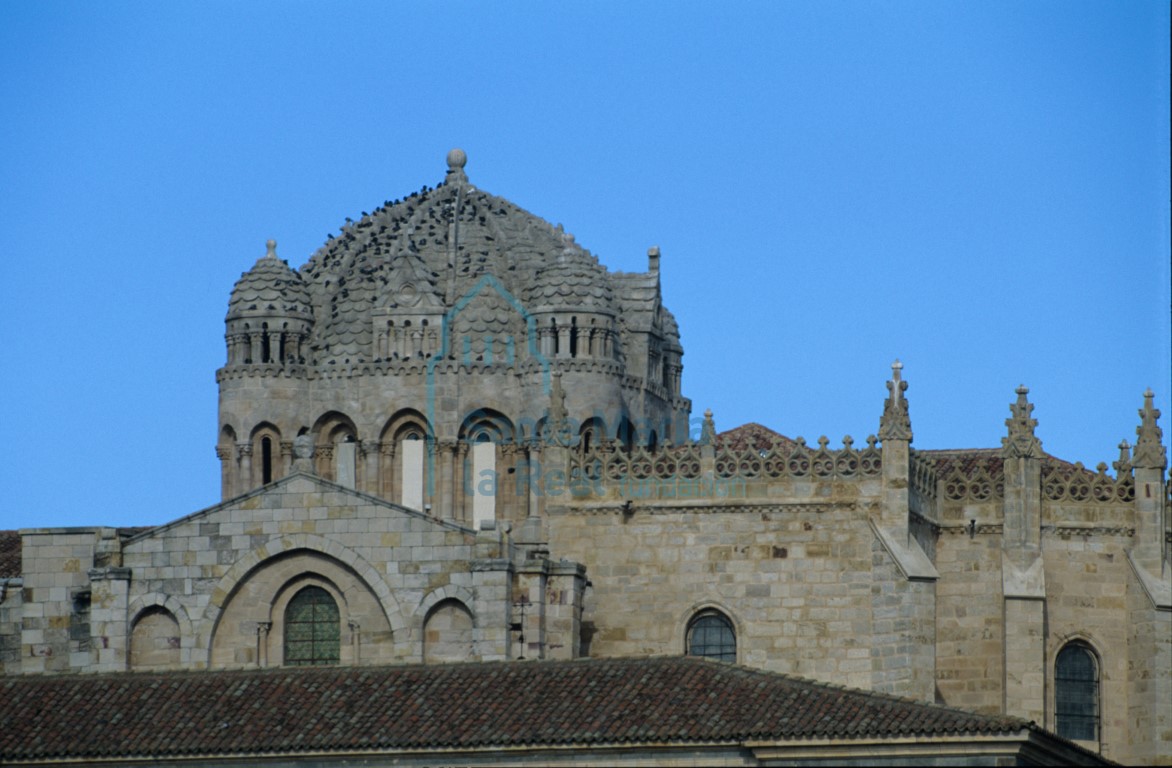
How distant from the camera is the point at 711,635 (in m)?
68.9

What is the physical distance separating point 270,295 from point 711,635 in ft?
43.5

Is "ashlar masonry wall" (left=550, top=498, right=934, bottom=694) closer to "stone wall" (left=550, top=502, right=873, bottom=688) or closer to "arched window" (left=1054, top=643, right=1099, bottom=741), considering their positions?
"stone wall" (left=550, top=502, right=873, bottom=688)

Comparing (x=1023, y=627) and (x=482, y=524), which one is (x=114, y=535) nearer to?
(x=482, y=524)

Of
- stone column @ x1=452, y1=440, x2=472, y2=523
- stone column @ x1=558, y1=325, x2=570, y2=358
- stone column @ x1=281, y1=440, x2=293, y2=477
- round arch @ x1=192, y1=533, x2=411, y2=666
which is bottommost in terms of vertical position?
round arch @ x1=192, y1=533, x2=411, y2=666

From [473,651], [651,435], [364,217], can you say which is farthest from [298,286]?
[473,651]

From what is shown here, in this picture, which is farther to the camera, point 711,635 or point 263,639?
point 711,635

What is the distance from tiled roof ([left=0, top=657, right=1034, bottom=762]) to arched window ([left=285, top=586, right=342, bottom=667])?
3609 millimetres

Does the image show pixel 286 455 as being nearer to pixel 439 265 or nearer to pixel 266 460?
pixel 266 460

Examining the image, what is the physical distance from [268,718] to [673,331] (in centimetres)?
1941

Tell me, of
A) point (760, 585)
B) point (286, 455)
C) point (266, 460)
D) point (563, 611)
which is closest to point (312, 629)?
point (563, 611)

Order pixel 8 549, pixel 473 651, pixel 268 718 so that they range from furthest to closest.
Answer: pixel 8 549
pixel 473 651
pixel 268 718

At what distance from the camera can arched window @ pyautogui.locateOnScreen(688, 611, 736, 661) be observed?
68.8m

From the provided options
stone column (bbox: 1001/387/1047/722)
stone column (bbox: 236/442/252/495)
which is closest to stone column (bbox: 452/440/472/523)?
stone column (bbox: 236/442/252/495)

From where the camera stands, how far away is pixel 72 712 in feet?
210
